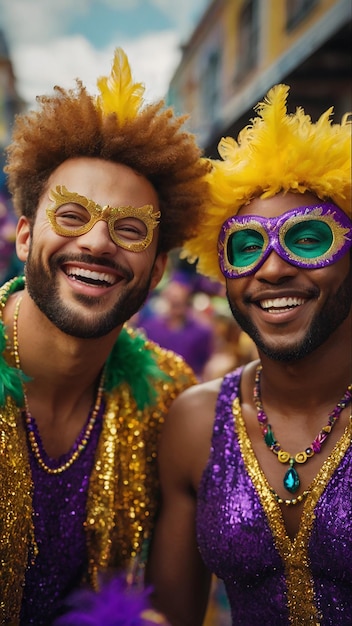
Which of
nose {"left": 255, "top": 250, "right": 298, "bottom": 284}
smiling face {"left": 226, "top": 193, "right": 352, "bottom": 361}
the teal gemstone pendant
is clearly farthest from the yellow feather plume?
the teal gemstone pendant

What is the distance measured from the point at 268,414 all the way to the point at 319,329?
379 mm

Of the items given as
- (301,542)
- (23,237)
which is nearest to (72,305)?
(23,237)

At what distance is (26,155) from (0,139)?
16097 millimetres

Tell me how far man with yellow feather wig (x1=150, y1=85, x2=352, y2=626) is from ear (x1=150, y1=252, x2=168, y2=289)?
0.28 meters

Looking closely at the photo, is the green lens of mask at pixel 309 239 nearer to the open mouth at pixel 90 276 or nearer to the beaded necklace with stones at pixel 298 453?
the beaded necklace with stones at pixel 298 453

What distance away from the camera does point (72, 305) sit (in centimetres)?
197

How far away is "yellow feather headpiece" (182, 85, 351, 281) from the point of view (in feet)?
6.36

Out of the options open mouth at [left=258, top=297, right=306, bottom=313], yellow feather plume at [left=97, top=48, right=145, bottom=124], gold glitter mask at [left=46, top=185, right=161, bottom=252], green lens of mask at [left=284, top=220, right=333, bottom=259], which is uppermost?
yellow feather plume at [left=97, top=48, right=145, bottom=124]

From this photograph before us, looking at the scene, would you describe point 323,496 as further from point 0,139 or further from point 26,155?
point 0,139

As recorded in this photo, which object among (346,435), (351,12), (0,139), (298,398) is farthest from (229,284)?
(0,139)

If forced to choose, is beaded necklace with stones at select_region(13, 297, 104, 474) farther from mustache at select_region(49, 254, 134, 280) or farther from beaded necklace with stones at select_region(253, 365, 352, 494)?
beaded necklace with stones at select_region(253, 365, 352, 494)

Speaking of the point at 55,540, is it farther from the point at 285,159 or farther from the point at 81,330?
the point at 285,159

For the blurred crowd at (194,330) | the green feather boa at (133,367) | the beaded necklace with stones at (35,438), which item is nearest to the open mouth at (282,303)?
the green feather boa at (133,367)

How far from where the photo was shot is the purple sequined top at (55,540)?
1.99m
